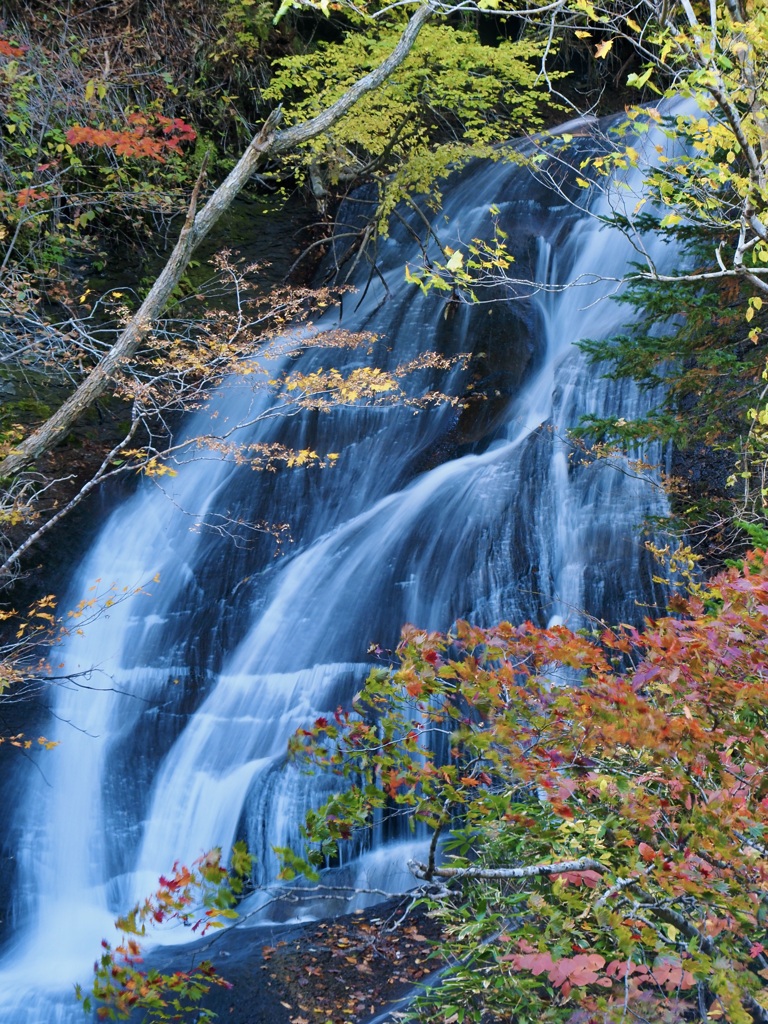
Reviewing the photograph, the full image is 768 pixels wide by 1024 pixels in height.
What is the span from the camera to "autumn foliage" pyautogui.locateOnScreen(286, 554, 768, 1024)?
90.7 inches

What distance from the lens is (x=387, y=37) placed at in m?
10.1

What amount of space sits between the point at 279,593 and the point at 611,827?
5.49m

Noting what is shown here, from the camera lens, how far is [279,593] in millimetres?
7730

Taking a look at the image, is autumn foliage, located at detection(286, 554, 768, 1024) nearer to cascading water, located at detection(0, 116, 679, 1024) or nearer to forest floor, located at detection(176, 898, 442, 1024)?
forest floor, located at detection(176, 898, 442, 1024)

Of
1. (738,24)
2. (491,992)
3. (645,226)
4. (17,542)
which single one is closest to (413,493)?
(645,226)

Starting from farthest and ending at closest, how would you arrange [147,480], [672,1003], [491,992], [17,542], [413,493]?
[147,480] → [413,493] → [17,542] → [491,992] → [672,1003]

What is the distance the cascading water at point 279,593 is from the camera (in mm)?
6160

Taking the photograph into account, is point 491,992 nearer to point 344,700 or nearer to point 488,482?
point 344,700

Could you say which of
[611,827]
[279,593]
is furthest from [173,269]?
[611,827]

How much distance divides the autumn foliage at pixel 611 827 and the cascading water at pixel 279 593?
299 cm

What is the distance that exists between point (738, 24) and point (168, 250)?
8.77 meters

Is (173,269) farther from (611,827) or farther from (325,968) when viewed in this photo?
(611,827)

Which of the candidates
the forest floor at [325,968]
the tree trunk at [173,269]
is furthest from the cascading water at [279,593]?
the tree trunk at [173,269]

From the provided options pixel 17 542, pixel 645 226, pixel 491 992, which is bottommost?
pixel 491 992
